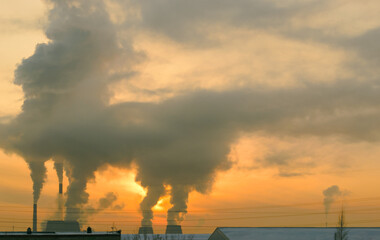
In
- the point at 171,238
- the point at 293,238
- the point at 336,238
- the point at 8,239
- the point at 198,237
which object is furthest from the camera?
the point at 171,238

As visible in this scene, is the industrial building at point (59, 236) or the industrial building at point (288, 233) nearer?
the industrial building at point (59, 236)

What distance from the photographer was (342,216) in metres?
97.9

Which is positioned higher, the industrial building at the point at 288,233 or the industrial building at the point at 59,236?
the industrial building at the point at 288,233

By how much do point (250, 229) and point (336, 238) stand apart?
19.6 m

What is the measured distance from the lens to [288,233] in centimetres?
11188

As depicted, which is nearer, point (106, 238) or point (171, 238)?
point (106, 238)

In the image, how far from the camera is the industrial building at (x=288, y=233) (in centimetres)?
10869

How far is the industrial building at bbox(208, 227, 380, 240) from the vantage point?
10869 centimetres

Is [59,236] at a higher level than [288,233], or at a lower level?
lower

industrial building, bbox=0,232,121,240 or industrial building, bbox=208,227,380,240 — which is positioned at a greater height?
industrial building, bbox=208,227,380,240

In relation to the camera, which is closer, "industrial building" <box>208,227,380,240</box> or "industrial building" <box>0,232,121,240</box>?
"industrial building" <box>0,232,121,240</box>

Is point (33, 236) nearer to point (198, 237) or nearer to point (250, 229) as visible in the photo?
point (250, 229)

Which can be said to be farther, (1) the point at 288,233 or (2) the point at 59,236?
(1) the point at 288,233

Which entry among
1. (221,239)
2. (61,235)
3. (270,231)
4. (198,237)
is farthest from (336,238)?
(198,237)
